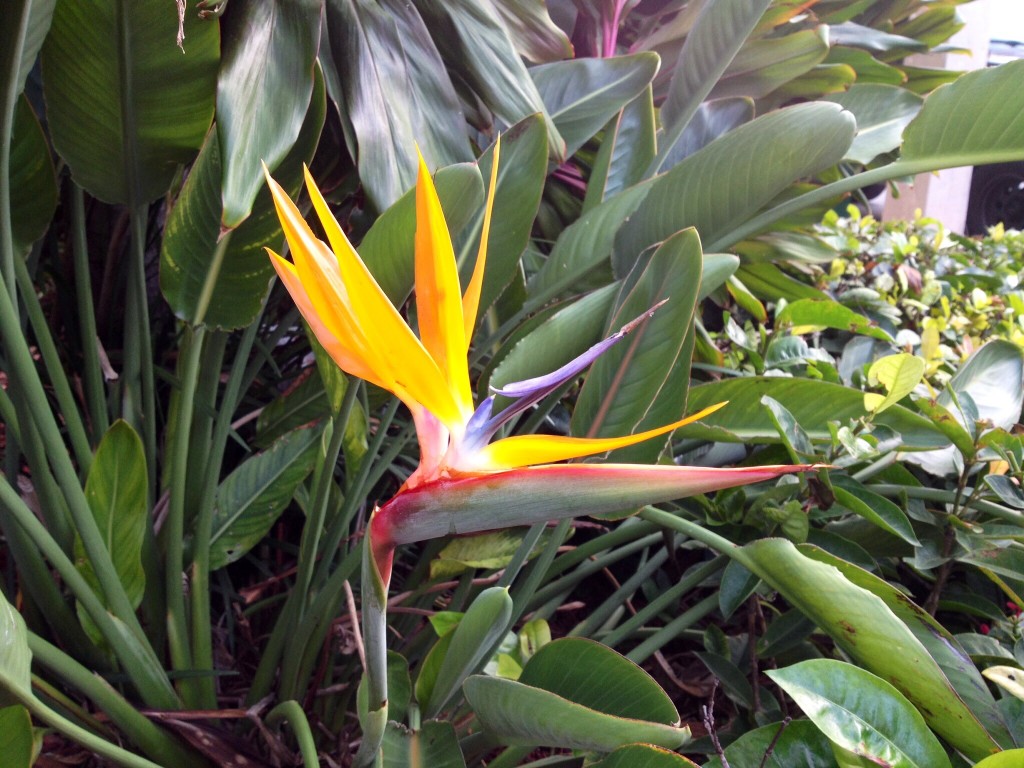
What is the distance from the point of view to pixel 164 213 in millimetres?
989

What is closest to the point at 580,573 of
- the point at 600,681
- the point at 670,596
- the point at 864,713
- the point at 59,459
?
the point at 670,596

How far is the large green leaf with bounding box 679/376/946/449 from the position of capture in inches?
26.5

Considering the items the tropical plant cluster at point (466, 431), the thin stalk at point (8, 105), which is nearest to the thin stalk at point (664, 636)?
the tropical plant cluster at point (466, 431)

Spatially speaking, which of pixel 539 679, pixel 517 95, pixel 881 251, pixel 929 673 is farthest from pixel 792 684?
pixel 881 251

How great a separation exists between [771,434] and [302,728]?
47 cm

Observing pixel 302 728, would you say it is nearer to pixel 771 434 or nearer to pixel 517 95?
pixel 771 434

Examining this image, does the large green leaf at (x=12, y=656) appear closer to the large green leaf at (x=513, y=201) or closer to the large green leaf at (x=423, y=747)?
the large green leaf at (x=423, y=747)

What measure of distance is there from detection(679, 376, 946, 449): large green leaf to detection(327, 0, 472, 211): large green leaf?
0.33 metres

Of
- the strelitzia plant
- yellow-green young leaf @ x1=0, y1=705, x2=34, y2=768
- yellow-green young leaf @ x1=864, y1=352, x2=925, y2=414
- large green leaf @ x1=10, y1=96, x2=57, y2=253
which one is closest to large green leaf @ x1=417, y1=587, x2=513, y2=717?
the strelitzia plant

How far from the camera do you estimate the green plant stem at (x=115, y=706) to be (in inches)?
20.1

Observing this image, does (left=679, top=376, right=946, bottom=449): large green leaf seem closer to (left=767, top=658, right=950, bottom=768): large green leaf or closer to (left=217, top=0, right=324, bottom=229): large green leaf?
(left=767, top=658, right=950, bottom=768): large green leaf

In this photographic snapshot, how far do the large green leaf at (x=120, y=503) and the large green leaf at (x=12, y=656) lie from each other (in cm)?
19

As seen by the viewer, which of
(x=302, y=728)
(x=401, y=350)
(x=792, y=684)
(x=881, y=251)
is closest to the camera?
(x=401, y=350)

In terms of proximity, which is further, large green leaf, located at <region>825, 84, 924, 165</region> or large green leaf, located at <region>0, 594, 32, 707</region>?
large green leaf, located at <region>825, 84, 924, 165</region>
